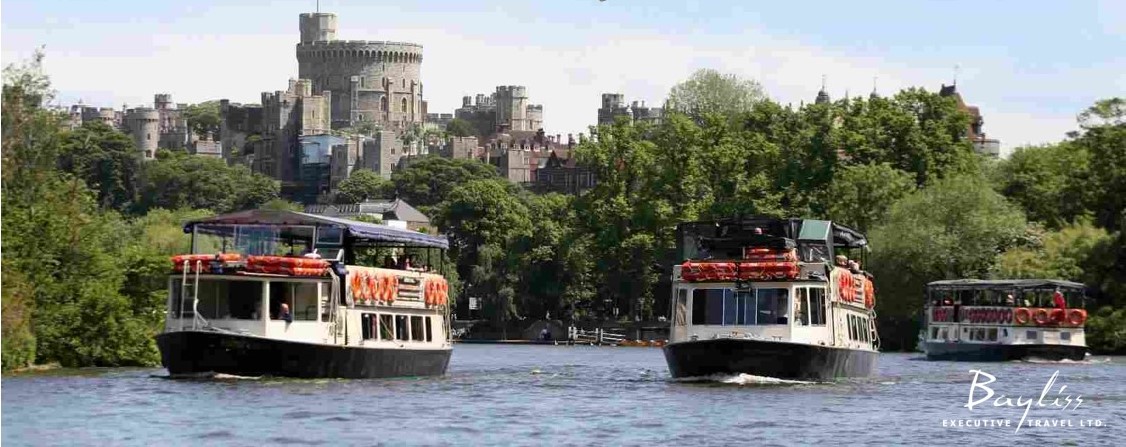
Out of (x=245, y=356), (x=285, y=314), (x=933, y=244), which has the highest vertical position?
(x=933, y=244)

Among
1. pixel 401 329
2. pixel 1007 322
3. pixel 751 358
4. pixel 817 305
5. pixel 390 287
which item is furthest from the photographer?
A: pixel 1007 322

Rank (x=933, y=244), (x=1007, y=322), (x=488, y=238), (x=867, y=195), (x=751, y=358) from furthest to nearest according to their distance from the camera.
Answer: (x=488, y=238), (x=867, y=195), (x=933, y=244), (x=1007, y=322), (x=751, y=358)

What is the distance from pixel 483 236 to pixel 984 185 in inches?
2063

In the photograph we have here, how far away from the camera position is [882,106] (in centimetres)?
13250

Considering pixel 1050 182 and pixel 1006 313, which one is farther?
pixel 1050 182

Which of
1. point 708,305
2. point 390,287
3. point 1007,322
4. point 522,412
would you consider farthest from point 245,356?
point 1007,322

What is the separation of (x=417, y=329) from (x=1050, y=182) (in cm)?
6594

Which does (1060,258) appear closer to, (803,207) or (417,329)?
(803,207)

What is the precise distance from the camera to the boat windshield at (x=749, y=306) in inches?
2399

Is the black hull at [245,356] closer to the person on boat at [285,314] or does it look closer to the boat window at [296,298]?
the person on boat at [285,314]

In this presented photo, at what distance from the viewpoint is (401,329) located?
6350 cm

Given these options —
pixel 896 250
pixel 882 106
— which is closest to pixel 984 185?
pixel 896 250

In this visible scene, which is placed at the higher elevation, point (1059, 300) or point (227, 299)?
point (1059, 300)

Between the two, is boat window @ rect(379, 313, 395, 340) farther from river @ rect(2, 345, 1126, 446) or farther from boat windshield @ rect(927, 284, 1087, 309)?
boat windshield @ rect(927, 284, 1087, 309)
